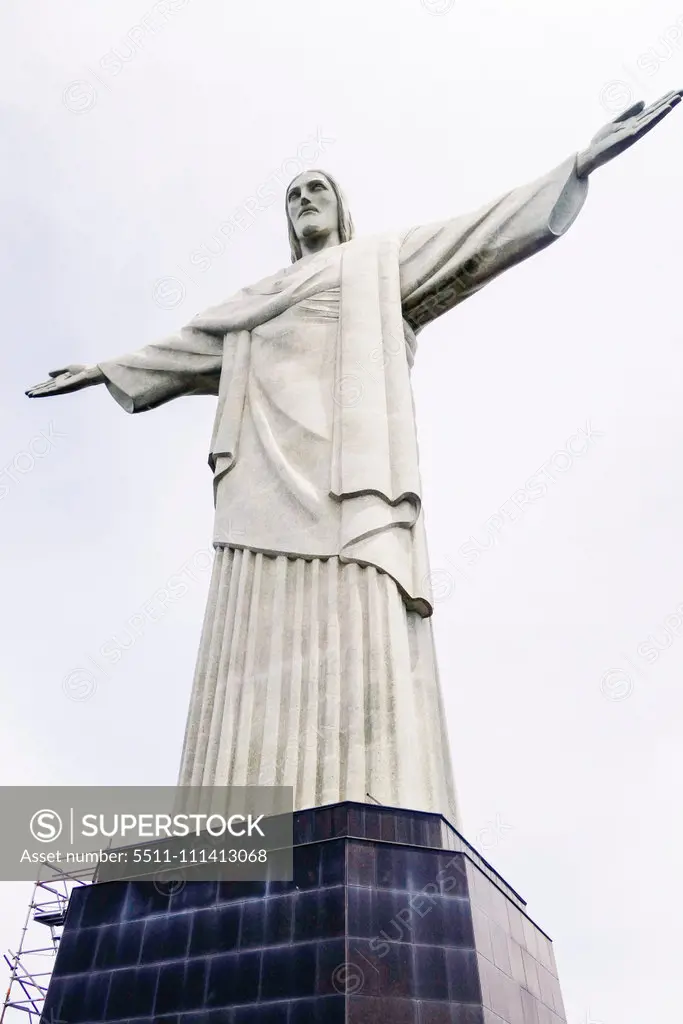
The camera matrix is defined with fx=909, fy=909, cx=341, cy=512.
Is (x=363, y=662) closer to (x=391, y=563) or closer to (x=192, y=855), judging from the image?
(x=391, y=563)

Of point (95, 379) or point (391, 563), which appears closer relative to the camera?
point (391, 563)

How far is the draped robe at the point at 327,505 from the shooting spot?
19.5 ft

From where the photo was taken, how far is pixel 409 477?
7.18m

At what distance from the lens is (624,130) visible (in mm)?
7473

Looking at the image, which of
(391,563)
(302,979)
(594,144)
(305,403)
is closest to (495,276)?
(594,144)

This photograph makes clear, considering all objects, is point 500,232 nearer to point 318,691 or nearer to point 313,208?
point 313,208

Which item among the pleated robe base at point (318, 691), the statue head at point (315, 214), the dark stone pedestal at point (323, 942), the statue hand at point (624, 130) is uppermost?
the statue head at point (315, 214)

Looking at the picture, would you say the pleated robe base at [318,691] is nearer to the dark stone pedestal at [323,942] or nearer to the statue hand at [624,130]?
the dark stone pedestal at [323,942]

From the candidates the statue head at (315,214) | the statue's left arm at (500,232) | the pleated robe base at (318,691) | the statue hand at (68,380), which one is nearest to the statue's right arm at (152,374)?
the statue hand at (68,380)

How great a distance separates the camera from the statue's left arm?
7547mm

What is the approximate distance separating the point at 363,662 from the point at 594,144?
15.8 ft

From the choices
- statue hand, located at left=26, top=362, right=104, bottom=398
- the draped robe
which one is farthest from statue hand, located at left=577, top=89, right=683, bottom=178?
statue hand, located at left=26, top=362, right=104, bottom=398

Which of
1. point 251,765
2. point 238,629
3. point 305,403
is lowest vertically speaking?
point 251,765

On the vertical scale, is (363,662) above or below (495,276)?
below
